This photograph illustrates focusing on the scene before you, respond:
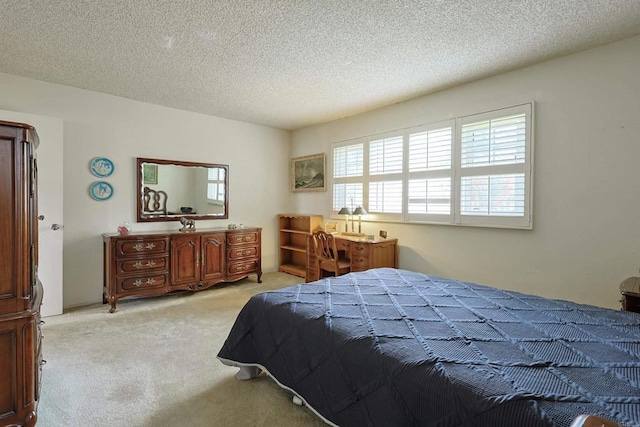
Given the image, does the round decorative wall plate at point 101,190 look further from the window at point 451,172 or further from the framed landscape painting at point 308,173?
the window at point 451,172

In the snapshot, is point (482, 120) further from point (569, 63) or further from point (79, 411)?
point (79, 411)

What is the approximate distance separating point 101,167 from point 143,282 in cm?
154

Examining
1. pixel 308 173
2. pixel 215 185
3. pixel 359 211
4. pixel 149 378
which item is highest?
pixel 308 173

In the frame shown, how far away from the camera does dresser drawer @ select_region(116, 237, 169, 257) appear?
3.73m

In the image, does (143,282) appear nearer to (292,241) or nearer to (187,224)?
(187,224)

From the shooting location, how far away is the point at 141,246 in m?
3.87

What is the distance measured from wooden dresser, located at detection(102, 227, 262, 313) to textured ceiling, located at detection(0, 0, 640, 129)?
6.03ft

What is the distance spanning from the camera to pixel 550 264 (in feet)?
10.0

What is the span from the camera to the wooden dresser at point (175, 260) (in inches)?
147

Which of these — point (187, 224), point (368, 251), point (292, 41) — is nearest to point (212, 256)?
point (187, 224)

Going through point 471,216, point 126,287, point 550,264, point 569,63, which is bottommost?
point 126,287

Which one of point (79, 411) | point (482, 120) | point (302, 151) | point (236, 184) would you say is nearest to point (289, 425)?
point (79, 411)

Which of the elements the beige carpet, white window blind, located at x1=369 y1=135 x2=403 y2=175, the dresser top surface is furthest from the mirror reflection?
white window blind, located at x1=369 y1=135 x2=403 y2=175

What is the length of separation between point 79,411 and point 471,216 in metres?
3.72
